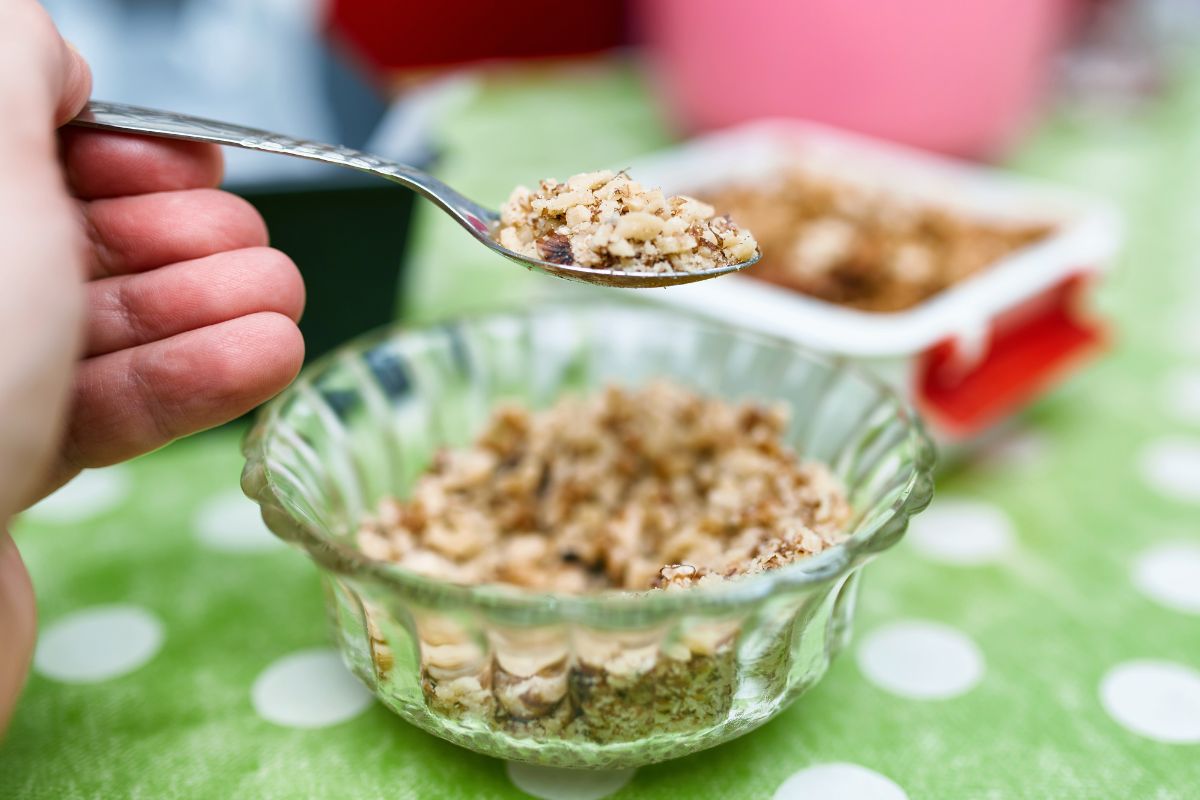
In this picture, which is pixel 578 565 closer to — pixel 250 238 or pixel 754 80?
pixel 250 238

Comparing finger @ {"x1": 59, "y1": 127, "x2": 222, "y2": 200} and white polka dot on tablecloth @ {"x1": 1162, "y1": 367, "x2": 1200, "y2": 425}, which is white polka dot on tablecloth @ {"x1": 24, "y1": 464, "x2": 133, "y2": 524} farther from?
white polka dot on tablecloth @ {"x1": 1162, "y1": 367, "x2": 1200, "y2": 425}

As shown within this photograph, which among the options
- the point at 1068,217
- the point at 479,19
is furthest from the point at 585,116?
the point at 1068,217

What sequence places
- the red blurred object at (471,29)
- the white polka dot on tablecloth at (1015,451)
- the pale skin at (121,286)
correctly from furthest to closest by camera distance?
1. the red blurred object at (471,29)
2. the white polka dot on tablecloth at (1015,451)
3. the pale skin at (121,286)

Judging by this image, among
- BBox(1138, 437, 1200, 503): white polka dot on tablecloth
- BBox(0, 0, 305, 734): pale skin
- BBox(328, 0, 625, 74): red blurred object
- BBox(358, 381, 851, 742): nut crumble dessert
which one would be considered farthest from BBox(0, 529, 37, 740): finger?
BBox(328, 0, 625, 74): red blurred object

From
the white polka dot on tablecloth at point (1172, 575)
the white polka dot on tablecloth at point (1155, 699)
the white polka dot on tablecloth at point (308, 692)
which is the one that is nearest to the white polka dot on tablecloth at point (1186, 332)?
the white polka dot on tablecloth at point (1172, 575)

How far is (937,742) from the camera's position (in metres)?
0.44

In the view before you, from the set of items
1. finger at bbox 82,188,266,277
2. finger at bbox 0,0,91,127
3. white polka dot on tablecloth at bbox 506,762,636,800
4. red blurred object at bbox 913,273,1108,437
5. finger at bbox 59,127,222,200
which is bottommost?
white polka dot on tablecloth at bbox 506,762,636,800

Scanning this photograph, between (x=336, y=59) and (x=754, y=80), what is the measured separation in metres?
0.38

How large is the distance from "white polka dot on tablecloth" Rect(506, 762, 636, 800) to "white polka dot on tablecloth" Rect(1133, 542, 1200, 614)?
30 centimetres

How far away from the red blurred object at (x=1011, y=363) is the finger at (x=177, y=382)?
36cm

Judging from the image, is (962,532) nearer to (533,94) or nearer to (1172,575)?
(1172,575)

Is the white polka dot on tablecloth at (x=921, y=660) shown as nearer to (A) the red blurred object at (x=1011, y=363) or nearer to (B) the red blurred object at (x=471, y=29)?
(A) the red blurred object at (x=1011, y=363)

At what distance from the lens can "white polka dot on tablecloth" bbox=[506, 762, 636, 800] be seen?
0.40m

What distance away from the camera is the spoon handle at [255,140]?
0.42m
